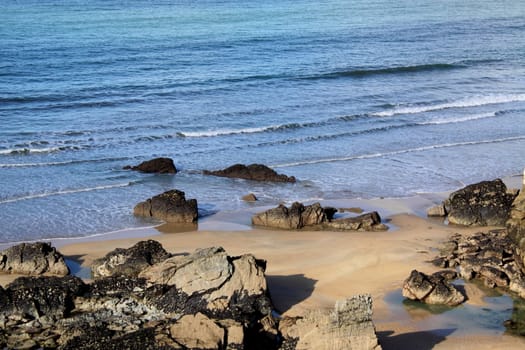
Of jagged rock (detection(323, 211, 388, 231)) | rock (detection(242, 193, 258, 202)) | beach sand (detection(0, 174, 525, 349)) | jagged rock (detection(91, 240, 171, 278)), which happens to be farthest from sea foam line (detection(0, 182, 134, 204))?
jagged rock (detection(91, 240, 171, 278))

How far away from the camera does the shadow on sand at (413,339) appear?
1229cm

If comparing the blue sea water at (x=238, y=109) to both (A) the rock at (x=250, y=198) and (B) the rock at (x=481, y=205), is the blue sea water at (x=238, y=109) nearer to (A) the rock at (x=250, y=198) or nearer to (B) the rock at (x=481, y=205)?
(A) the rock at (x=250, y=198)

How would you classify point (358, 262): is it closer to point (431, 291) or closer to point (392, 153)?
point (431, 291)

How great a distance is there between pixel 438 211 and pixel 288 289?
5741mm

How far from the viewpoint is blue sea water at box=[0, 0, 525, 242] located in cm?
2173

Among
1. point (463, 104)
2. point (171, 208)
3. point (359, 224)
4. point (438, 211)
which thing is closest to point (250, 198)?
point (171, 208)

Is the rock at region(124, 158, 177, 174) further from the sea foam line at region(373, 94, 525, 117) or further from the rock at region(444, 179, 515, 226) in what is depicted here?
the sea foam line at region(373, 94, 525, 117)

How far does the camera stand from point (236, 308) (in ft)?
40.6

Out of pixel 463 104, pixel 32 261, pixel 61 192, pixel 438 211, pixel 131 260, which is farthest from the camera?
pixel 463 104

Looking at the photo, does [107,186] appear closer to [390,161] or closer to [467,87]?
[390,161]

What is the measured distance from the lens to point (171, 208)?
18688mm

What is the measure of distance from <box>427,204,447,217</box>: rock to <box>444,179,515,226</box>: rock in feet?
0.28

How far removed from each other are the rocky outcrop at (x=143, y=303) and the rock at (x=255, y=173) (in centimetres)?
895

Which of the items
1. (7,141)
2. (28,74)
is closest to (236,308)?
(7,141)
